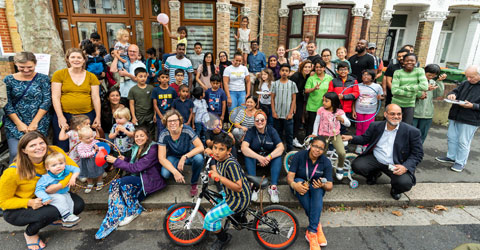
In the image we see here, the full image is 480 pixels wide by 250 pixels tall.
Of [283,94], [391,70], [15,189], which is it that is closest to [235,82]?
[283,94]

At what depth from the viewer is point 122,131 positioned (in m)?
4.28

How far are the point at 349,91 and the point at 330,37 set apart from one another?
6847 mm

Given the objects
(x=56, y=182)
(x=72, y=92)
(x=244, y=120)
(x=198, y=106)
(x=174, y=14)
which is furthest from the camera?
(x=174, y=14)

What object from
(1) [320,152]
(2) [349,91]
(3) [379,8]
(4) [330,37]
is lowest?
(1) [320,152]

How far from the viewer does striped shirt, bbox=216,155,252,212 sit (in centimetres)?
291

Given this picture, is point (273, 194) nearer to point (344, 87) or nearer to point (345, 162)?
point (345, 162)

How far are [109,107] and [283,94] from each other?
3.37 meters

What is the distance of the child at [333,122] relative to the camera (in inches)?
169

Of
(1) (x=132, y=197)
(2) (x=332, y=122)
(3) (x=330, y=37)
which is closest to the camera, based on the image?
(1) (x=132, y=197)

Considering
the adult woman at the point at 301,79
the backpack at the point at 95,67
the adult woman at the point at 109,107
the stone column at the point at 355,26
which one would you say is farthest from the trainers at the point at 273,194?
the stone column at the point at 355,26

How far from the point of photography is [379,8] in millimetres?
11633

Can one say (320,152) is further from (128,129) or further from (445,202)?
(128,129)

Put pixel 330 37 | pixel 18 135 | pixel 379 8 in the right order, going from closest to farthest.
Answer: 1. pixel 18 135
2. pixel 330 37
3. pixel 379 8

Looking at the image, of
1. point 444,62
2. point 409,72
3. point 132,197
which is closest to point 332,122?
point 409,72
